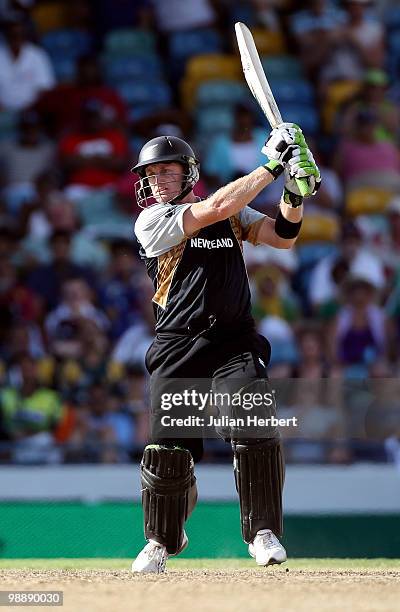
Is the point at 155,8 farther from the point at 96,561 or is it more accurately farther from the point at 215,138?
the point at 96,561

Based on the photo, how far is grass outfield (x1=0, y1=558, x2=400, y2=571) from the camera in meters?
Result: 6.53

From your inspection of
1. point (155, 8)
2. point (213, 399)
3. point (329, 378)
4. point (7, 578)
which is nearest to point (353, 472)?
point (329, 378)

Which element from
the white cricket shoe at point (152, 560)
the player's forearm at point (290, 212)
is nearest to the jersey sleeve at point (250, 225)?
the player's forearm at point (290, 212)

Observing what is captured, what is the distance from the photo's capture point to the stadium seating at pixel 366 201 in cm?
1209

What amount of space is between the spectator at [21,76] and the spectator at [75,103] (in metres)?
0.20

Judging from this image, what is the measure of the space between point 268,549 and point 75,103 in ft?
23.8

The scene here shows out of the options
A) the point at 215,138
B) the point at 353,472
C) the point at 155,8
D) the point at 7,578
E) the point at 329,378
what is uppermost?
the point at 155,8

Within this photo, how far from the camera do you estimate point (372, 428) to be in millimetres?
9164

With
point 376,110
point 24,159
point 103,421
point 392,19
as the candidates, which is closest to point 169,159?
point 103,421

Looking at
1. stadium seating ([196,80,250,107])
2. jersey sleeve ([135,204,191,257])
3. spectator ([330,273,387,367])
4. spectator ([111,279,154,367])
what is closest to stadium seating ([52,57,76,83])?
stadium seating ([196,80,250,107])

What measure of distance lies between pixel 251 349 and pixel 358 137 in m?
6.76

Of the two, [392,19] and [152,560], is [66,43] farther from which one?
[152,560]

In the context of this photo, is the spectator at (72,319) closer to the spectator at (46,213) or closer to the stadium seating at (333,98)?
the spectator at (46,213)

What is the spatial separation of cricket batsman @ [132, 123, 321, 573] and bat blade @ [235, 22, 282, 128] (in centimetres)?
39
